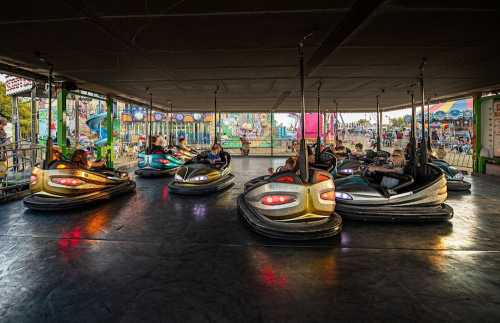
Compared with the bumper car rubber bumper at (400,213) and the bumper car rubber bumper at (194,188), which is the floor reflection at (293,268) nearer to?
the bumper car rubber bumper at (400,213)

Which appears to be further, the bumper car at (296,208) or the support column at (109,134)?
the support column at (109,134)

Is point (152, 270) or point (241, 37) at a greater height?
point (241, 37)

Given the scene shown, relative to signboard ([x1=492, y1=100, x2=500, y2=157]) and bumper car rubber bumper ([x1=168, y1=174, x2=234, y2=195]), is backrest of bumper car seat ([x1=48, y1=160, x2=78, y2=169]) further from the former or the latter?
signboard ([x1=492, y1=100, x2=500, y2=157])

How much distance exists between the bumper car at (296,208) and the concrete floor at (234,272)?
12 centimetres

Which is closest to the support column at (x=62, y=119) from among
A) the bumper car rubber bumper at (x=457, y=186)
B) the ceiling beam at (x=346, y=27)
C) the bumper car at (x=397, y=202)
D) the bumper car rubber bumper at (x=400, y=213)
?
the ceiling beam at (x=346, y=27)

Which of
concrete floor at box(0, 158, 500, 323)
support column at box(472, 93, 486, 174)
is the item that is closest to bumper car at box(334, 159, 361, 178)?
concrete floor at box(0, 158, 500, 323)

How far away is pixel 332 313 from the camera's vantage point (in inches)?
69.8

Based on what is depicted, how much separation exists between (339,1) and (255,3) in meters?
0.67

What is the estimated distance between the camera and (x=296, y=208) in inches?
121

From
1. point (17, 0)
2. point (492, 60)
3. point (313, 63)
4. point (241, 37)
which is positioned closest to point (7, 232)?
point (17, 0)

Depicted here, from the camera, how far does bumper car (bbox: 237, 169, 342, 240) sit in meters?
3.01

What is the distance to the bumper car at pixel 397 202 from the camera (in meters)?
3.66

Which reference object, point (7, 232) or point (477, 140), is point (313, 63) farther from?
point (477, 140)

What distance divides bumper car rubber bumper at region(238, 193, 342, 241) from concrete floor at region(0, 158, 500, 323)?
8cm
